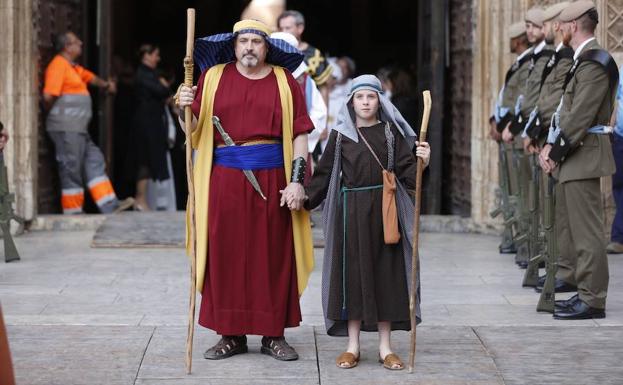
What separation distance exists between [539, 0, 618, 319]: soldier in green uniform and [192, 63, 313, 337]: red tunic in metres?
2.00

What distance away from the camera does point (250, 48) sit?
716cm

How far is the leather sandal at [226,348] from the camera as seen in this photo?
23.8 feet

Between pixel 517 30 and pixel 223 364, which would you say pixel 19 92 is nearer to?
pixel 517 30

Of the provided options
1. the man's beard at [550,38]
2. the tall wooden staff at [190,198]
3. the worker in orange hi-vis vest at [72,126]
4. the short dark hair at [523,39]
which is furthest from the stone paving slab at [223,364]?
the worker in orange hi-vis vest at [72,126]

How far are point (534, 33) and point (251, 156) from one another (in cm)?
404

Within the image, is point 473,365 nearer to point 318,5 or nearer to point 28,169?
point 28,169

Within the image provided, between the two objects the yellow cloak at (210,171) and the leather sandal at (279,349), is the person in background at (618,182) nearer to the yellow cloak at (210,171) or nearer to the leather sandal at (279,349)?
the yellow cloak at (210,171)

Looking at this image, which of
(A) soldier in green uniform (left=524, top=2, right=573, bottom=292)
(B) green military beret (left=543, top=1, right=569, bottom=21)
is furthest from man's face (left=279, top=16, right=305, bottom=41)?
(A) soldier in green uniform (left=524, top=2, right=573, bottom=292)

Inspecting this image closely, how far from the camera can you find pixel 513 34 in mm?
11477

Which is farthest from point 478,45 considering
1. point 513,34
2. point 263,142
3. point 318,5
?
point 318,5

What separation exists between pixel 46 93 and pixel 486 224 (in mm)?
4459

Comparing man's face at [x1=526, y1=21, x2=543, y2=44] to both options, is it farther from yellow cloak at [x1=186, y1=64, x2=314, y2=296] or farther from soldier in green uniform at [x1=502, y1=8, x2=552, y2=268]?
yellow cloak at [x1=186, y1=64, x2=314, y2=296]

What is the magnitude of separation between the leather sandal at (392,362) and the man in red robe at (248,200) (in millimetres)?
518

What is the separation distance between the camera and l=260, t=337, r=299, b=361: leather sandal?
7195mm
